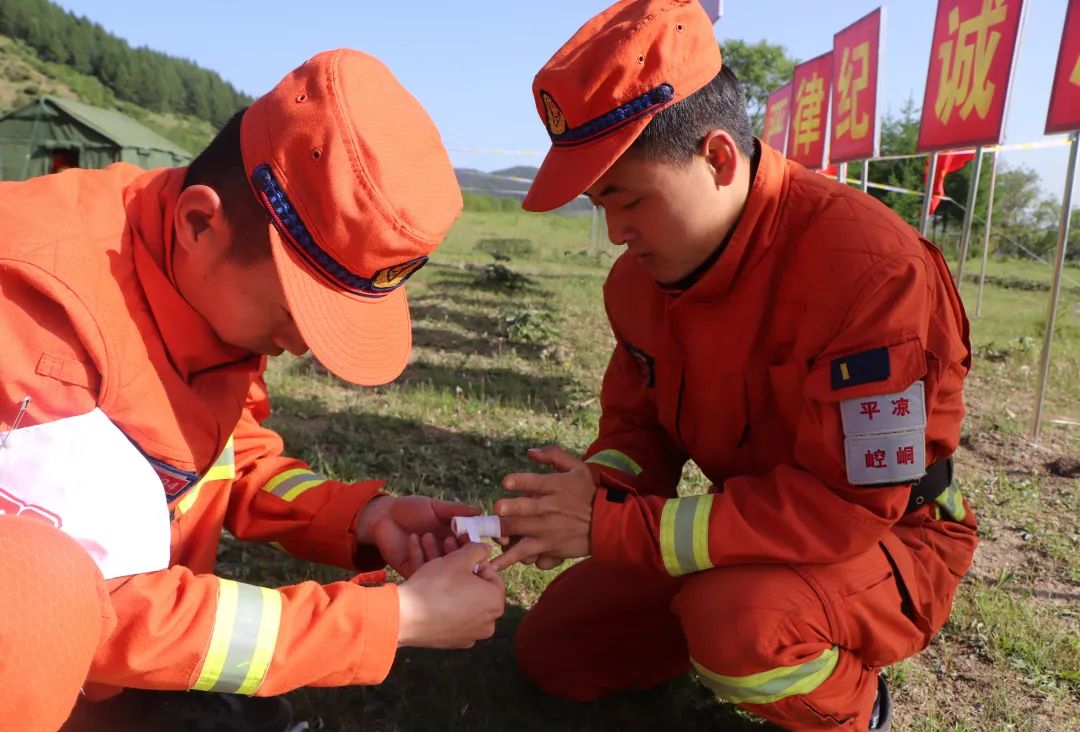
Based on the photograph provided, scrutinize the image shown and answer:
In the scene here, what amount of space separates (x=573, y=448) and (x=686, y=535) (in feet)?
7.34

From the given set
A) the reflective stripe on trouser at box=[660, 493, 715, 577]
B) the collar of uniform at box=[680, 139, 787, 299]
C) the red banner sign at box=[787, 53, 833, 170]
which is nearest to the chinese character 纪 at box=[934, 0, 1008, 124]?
the red banner sign at box=[787, 53, 833, 170]

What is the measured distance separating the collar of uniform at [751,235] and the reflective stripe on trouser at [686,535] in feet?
1.62

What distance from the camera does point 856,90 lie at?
8.70 meters

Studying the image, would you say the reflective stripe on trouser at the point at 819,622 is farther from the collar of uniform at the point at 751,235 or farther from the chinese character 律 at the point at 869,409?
the collar of uniform at the point at 751,235

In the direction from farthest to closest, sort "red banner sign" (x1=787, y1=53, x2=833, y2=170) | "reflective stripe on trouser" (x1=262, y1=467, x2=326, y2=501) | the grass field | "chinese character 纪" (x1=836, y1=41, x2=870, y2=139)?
"red banner sign" (x1=787, y1=53, x2=833, y2=170) → "chinese character 纪" (x1=836, y1=41, x2=870, y2=139) → the grass field → "reflective stripe on trouser" (x1=262, y1=467, x2=326, y2=501)

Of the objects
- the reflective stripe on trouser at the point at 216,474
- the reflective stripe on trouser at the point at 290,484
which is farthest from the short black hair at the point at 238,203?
the reflective stripe on trouser at the point at 290,484

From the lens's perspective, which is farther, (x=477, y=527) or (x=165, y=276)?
(x=477, y=527)

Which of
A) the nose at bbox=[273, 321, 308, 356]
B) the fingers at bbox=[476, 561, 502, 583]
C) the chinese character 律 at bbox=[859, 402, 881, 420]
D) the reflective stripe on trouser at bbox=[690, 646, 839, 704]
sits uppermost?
the nose at bbox=[273, 321, 308, 356]

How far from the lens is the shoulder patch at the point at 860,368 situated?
1.66 metres

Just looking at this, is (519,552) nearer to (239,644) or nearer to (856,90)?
(239,644)

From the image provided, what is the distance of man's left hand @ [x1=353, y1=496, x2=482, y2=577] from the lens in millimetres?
1988

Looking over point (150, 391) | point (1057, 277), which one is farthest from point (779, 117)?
point (150, 391)

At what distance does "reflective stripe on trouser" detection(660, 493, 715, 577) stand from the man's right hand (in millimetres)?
393

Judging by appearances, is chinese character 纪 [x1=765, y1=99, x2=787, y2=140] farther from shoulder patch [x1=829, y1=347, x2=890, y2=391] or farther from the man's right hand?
the man's right hand
